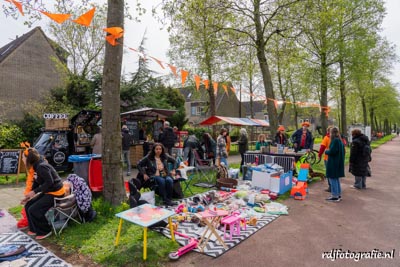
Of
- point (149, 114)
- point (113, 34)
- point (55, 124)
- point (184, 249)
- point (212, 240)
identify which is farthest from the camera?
point (149, 114)

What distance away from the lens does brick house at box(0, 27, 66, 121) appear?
21688mm

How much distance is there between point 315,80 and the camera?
17.5 metres

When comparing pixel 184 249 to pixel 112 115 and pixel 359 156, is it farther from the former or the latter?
pixel 359 156

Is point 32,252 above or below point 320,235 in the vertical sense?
above

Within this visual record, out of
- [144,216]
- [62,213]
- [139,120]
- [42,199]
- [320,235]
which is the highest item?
[139,120]

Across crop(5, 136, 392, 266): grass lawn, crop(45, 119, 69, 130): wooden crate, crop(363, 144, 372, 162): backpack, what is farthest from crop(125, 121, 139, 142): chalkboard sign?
crop(363, 144, 372, 162): backpack

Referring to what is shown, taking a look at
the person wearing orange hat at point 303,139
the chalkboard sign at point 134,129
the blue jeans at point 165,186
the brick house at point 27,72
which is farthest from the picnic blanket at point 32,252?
the brick house at point 27,72

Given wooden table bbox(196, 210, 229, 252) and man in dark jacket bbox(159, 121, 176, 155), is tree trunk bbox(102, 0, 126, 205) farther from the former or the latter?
man in dark jacket bbox(159, 121, 176, 155)

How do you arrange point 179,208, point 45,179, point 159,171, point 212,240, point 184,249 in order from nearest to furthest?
point 184,249 → point 212,240 → point 45,179 → point 179,208 → point 159,171

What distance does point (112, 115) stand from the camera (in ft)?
17.2

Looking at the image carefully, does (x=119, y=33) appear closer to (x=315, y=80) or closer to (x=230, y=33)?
(x=230, y=33)

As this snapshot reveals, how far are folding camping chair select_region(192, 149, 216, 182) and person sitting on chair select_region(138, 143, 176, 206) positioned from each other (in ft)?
5.91

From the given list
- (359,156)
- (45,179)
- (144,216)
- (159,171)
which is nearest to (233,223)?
(144,216)

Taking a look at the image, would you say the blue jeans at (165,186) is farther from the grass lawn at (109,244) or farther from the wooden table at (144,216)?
the wooden table at (144,216)
